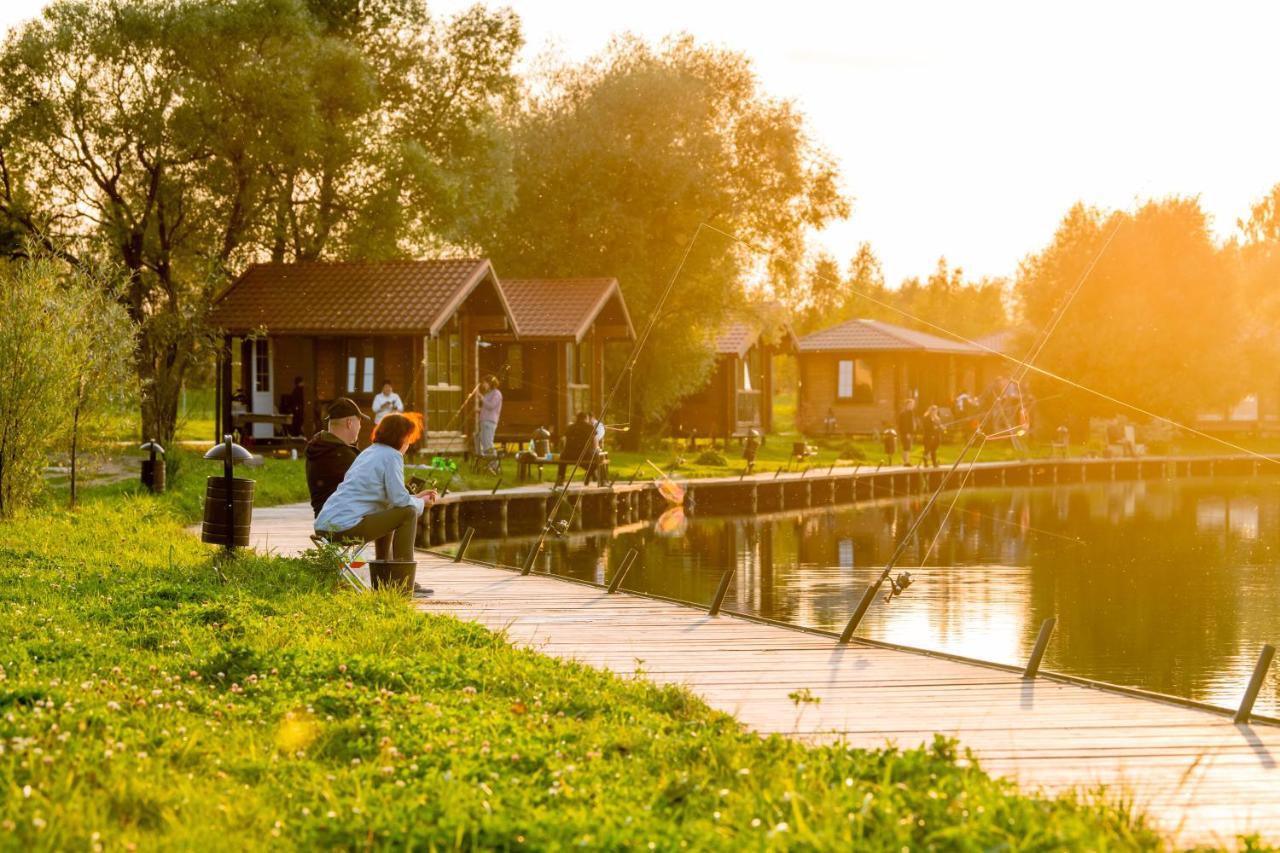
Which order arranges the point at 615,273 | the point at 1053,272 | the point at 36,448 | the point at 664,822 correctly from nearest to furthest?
the point at 664,822 → the point at 36,448 → the point at 615,273 → the point at 1053,272

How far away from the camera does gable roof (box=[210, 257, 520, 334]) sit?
29.7 m

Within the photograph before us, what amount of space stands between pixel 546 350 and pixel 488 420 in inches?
268

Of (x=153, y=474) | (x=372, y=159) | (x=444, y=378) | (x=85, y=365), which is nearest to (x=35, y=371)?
(x=85, y=365)

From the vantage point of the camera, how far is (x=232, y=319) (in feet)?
101

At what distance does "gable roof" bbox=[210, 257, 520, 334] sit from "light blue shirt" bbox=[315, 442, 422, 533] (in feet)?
57.7

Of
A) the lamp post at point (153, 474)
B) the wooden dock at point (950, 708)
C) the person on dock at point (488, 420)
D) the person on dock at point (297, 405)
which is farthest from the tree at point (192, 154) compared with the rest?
the wooden dock at point (950, 708)

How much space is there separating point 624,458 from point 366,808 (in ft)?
107

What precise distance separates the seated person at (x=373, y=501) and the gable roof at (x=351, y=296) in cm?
1757

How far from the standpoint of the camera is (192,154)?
1256 inches

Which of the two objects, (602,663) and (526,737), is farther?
(602,663)

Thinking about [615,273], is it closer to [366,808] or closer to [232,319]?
[232,319]

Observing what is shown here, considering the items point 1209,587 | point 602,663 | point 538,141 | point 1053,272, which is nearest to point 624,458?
point 538,141

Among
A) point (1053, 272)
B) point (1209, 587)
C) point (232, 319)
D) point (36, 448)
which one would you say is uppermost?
point (1053, 272)

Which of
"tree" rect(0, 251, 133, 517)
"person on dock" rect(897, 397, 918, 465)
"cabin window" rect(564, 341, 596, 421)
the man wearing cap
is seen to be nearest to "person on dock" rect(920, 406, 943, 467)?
"person on dock" rect(897, 397, 918, 465)
